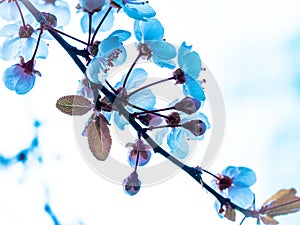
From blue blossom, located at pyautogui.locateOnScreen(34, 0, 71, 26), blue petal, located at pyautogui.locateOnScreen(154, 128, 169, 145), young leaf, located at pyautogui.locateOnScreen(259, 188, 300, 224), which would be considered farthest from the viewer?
blue blossom, located at pyautogui.locateOnScreen(34, 0, 71, 26)

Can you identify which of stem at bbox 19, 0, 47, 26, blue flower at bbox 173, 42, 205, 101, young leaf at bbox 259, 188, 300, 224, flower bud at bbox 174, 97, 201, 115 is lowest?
young leaf at bbox 259, 188, 300, 224

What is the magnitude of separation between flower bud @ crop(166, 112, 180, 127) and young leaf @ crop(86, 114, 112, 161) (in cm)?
10

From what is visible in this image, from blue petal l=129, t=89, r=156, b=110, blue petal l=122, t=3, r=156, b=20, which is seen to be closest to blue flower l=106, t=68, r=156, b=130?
blue petal l=129, t=89, r=156, b=110

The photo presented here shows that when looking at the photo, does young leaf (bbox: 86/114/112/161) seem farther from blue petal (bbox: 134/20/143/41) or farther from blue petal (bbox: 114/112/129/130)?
blue petal (bbox: 134/20/143/41)

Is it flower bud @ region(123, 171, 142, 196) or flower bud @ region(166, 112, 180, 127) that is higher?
flower bud @ region(166, 112, 180, 127)

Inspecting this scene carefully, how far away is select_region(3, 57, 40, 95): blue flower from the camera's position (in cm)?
85

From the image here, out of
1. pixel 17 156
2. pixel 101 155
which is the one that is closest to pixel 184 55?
pixel 101 155

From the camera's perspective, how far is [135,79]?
31.1 inches

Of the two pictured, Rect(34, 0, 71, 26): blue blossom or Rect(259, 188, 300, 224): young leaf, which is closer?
Rect(259, 188, 300, 224): young leaf

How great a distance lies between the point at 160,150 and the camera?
702mm

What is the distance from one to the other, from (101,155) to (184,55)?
201 mm

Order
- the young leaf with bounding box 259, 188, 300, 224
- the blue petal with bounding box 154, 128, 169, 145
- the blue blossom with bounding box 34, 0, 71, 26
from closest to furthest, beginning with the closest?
the young leaf with bounding box 259, 188, 300, 224, the blue petal with bounding box 154, 128, 169, 145, the blue blossom with bounding box 34, 0, 71, 26

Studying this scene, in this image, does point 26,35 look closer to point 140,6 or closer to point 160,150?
point 140,6

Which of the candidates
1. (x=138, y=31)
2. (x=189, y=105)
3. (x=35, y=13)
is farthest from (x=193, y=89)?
(x=35, y=13)
